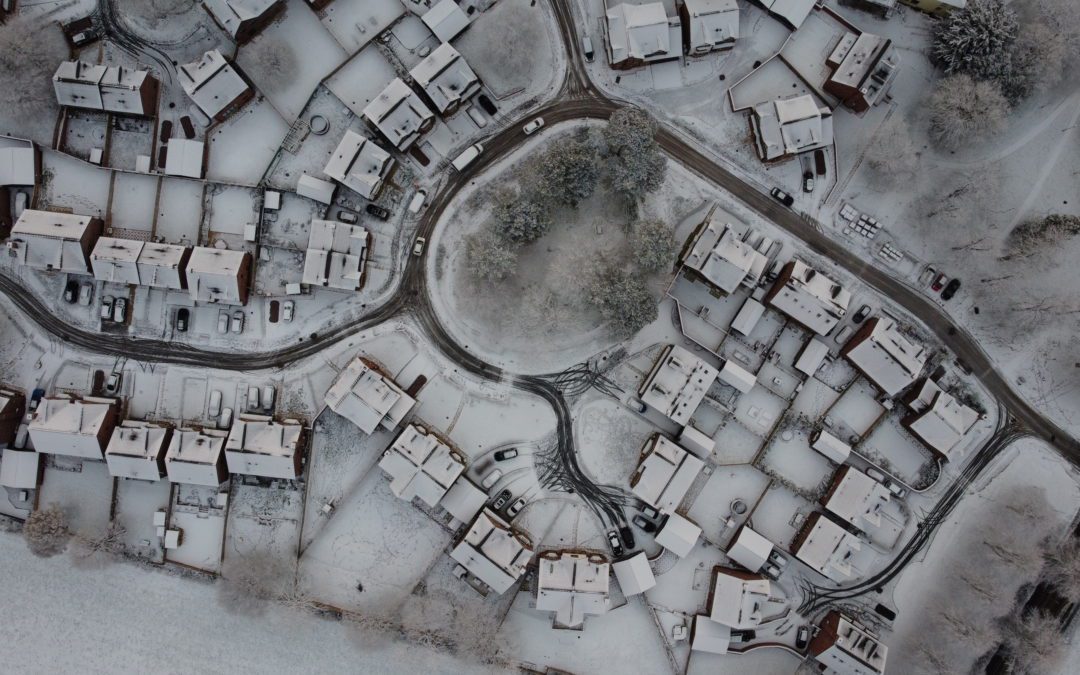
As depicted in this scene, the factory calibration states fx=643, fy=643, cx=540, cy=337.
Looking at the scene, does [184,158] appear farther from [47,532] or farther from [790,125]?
[790,125]

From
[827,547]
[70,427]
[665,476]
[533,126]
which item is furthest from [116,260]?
[827,547]

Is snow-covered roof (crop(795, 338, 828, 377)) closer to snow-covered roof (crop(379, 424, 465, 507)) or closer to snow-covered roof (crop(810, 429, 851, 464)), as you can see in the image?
snow-covered roof (crop(810, 429, 851, 464))

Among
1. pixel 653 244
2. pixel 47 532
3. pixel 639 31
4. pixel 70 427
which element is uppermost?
pixel 639 31

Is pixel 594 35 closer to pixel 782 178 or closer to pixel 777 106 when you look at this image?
pixel 777 106

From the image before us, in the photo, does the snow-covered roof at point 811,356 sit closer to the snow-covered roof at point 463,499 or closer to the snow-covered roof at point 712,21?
the snow-covered roof at point 712,21

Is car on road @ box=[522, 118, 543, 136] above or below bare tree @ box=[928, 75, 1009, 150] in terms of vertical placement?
below

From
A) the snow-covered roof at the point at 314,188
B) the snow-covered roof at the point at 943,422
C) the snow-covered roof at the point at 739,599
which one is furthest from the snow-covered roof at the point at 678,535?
the snow-covered roof at the point at 314,188

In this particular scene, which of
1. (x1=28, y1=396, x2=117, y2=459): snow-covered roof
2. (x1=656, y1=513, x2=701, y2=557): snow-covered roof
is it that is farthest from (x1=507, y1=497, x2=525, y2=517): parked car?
(x1=28, y1=396, x2=117, y2=459): snow-covered roof
